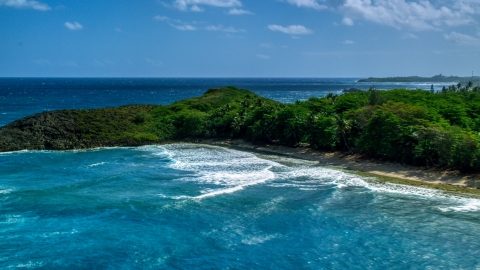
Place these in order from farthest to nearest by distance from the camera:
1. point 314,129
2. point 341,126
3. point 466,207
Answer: point 314,129
point 341,126
point 466,207

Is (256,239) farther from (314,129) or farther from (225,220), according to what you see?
(314,129)

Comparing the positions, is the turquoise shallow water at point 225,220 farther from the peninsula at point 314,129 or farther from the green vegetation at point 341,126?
the green vegetation at point 341,126

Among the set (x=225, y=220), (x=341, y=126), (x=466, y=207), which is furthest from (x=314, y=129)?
(x=225, y=220)

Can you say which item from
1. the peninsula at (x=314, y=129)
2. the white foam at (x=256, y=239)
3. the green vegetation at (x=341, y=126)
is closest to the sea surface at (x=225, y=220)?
the white foam at (x=256, y=239)

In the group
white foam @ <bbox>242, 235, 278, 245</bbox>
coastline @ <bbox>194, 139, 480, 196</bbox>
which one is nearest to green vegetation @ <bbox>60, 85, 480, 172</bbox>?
coastline @ <bbox>194, 139, 480, 196</bbox>

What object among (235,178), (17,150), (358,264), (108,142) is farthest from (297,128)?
(17,150)

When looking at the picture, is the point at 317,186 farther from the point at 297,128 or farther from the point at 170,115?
the point at 170,115

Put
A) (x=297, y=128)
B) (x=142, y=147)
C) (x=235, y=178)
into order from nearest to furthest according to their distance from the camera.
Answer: (x=235, y=178) → (x=297, y=128) → (x=142, y=147)
